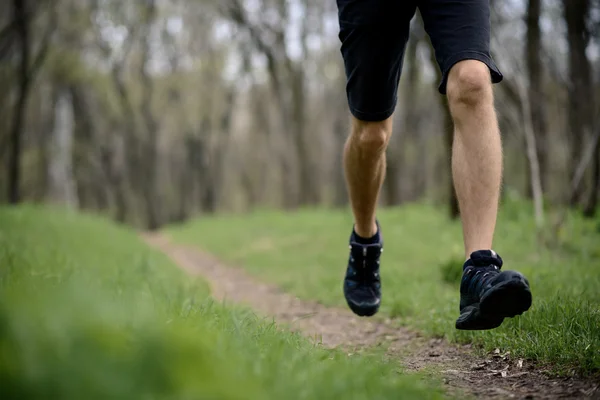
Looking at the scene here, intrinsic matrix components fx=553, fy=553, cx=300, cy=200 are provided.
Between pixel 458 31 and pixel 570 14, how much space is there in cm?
915

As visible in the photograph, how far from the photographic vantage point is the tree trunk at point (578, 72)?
31.6 feet

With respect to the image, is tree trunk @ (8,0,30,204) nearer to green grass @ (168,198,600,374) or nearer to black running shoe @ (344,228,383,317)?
green grass @ (168,198,600,374)

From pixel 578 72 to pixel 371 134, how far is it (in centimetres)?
875

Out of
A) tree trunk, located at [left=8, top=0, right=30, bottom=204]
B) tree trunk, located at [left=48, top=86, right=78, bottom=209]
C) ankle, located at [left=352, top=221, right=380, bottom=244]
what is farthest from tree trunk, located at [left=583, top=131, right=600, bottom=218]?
tree trunk, located at [left=48, top=86, right=78, bottom=209]

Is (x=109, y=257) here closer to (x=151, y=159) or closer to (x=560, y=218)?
(x=560, y=218)

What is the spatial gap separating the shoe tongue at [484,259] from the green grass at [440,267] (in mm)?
412

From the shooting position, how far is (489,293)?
1904mm

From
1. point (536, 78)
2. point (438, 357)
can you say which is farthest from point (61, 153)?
point (438, 357)

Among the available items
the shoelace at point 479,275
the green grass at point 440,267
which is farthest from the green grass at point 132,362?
the green grass at point 440,267

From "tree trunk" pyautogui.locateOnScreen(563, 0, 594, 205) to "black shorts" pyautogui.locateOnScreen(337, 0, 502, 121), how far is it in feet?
26.3

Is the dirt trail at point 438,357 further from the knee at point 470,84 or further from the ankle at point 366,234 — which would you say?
the knee at point 470,84

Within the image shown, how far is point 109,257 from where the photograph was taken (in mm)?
5613

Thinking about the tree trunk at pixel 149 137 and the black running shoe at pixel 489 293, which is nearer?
the black running shoe at pixel 489 293

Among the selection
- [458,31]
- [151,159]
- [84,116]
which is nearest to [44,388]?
[458,31]
